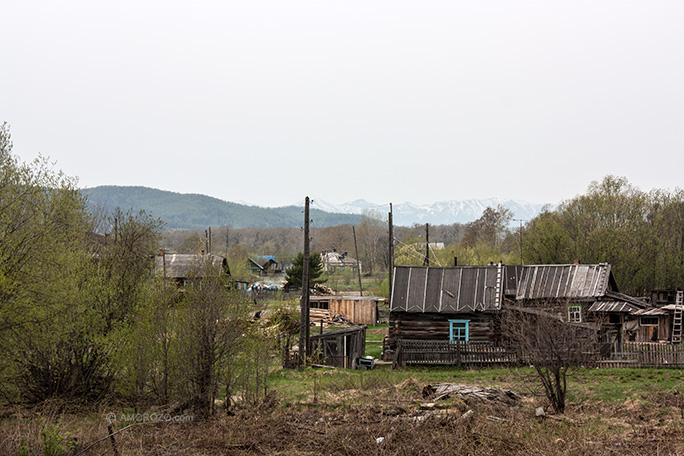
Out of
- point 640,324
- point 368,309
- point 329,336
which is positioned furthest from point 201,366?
point 368,309

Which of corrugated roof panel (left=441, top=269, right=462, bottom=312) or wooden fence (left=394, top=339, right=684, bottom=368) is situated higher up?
corrugated roof panel (left=441, top=269, right=462, bottom=312)

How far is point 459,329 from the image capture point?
90.5ft

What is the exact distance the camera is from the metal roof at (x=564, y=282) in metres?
30.2

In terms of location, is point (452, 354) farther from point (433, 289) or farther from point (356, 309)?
point (356, 309)

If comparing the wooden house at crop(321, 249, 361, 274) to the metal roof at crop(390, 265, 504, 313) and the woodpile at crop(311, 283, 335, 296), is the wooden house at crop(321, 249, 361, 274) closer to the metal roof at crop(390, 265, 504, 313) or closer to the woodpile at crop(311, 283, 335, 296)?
the woodpile at crop(311, 283, 335, 296)

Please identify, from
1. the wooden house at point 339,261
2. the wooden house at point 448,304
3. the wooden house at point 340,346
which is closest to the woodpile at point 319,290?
the wooden house at point 448,304

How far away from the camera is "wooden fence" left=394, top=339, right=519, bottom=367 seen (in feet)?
77.6

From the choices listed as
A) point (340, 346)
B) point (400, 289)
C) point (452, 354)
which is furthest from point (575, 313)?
point (340, 346)

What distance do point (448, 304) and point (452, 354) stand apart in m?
4.17

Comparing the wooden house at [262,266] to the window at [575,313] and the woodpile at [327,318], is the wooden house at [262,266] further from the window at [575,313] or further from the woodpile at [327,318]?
the window at [575,313]

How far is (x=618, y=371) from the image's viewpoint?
2086 cm

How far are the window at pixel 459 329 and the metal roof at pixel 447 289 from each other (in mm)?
711

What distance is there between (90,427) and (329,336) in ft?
40.7

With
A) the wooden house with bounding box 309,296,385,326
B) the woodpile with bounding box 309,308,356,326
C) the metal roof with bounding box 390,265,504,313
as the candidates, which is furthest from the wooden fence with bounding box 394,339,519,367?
the wooden house with bounding box 309,296,385,326
